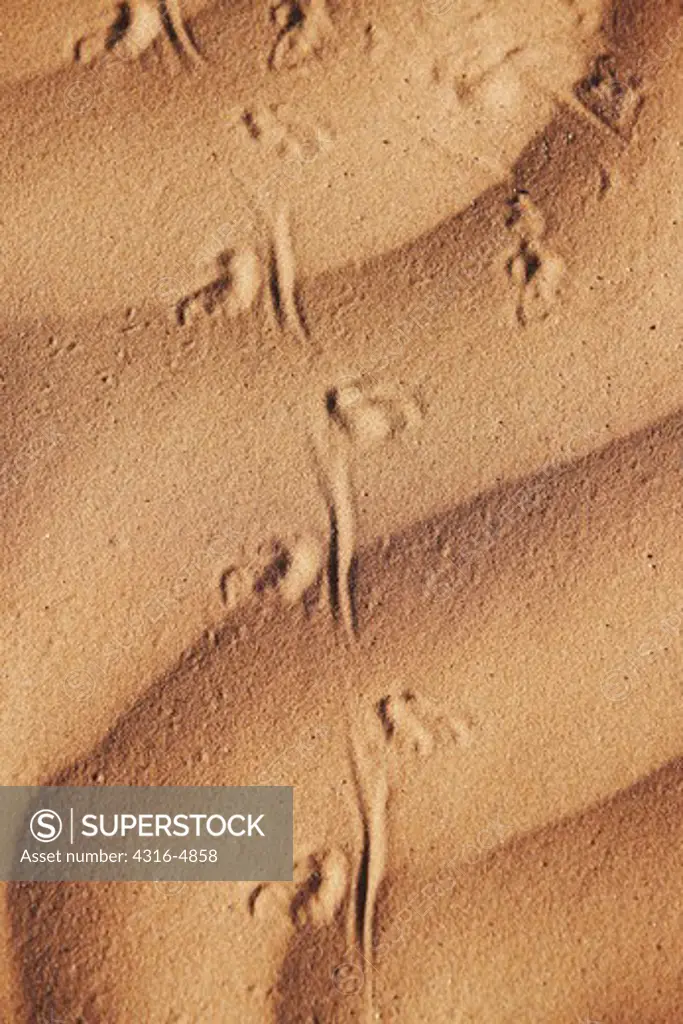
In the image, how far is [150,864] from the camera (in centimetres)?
265

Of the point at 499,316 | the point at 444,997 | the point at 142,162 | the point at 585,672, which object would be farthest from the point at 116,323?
the point at 444,997

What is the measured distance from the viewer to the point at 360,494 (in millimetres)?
2693

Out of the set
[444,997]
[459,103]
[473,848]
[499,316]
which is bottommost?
[444,997]

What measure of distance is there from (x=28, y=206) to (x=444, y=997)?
2.41m

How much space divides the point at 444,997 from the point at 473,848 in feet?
1.30

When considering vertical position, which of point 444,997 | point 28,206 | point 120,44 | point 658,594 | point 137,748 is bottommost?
point 444,997

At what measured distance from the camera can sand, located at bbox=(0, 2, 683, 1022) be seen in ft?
8.60

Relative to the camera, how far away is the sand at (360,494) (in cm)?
262

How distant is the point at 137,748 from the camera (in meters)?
2.64

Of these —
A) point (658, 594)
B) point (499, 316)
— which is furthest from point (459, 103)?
point (658, 594)

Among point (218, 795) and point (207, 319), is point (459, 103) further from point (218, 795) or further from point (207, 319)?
point (218, 795)

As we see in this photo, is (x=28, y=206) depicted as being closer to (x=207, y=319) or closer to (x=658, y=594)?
(x=207, y=319)

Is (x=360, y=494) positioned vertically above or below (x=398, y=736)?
above

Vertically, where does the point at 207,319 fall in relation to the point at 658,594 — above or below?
above
